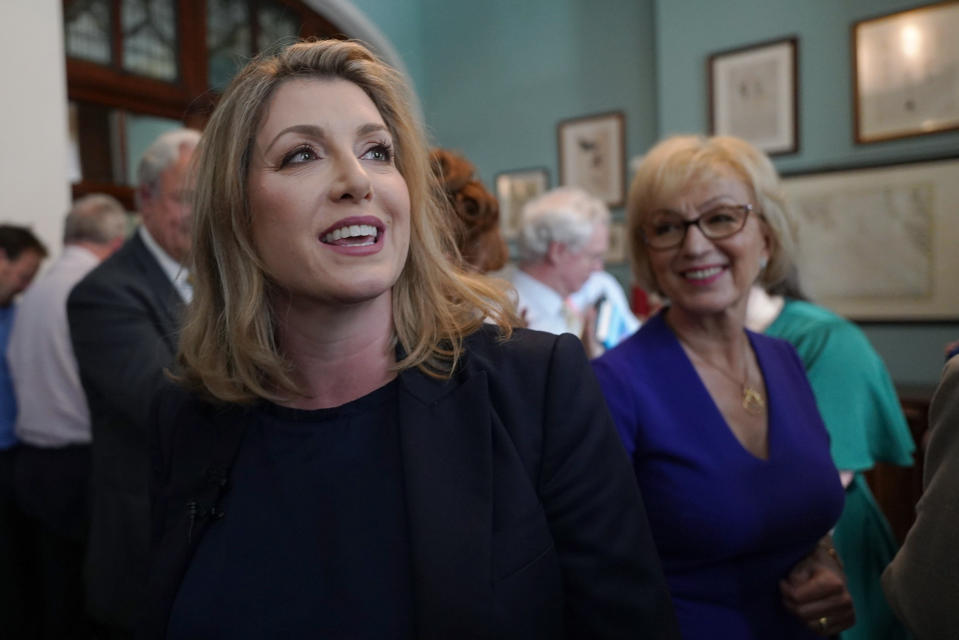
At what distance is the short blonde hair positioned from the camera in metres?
1.57

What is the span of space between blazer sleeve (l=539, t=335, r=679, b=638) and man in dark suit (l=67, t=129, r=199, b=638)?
1014 mm

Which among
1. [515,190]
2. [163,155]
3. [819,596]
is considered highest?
[515,190]

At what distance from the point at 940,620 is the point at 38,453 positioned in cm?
271

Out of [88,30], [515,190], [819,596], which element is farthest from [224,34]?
[819,596]

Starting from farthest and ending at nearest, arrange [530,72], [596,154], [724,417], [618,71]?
[530,72]
[596,154]
[618,71]
[724,417]

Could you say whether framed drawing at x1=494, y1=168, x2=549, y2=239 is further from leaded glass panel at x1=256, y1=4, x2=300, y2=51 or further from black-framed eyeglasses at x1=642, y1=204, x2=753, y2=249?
black-framed eyeglasses at x1=642, y1=204, x2=753, y2=249

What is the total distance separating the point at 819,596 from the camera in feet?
4.47

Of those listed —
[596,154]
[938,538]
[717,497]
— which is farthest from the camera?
[596,154]

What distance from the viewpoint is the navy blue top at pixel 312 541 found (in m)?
1.00

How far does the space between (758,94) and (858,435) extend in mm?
3003

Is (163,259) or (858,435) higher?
(163,259)

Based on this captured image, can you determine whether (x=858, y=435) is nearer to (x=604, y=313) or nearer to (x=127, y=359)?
(x=604, y=313)

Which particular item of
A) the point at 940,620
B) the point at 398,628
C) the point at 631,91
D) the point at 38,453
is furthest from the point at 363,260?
the point at 631,91

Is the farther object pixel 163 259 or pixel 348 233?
pixel 163 259
